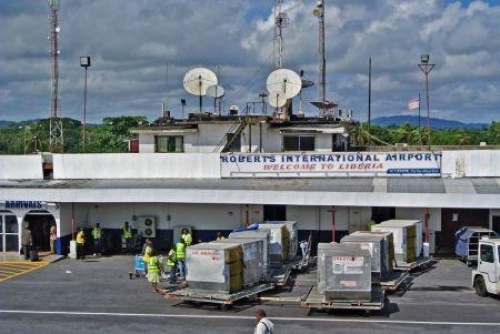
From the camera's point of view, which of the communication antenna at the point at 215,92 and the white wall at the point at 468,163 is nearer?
the white wall at the point at 468,163

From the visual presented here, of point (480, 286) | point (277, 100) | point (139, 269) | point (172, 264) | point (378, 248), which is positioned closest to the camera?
point (480, 286)

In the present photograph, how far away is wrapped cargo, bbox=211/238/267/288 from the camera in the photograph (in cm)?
2359

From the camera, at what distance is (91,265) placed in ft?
104

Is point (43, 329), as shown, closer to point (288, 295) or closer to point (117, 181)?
point (288, 295)

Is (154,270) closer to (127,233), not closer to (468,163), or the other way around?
(127,233)

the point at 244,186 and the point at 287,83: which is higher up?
the point at 287,83

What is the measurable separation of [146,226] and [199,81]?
10332mm

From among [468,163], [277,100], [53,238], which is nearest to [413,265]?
[468,163]

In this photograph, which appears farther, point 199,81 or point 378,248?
point 199,81

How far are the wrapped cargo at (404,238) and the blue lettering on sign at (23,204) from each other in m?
15.9

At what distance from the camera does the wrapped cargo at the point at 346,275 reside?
21453 millimetres

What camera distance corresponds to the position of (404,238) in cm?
2784

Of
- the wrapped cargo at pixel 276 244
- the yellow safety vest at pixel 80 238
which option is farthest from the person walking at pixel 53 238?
the wrapped cargo at pixel 276 244

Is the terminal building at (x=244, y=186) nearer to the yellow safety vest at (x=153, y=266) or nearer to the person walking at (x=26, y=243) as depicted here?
the person walking at (x=26, y=243)
